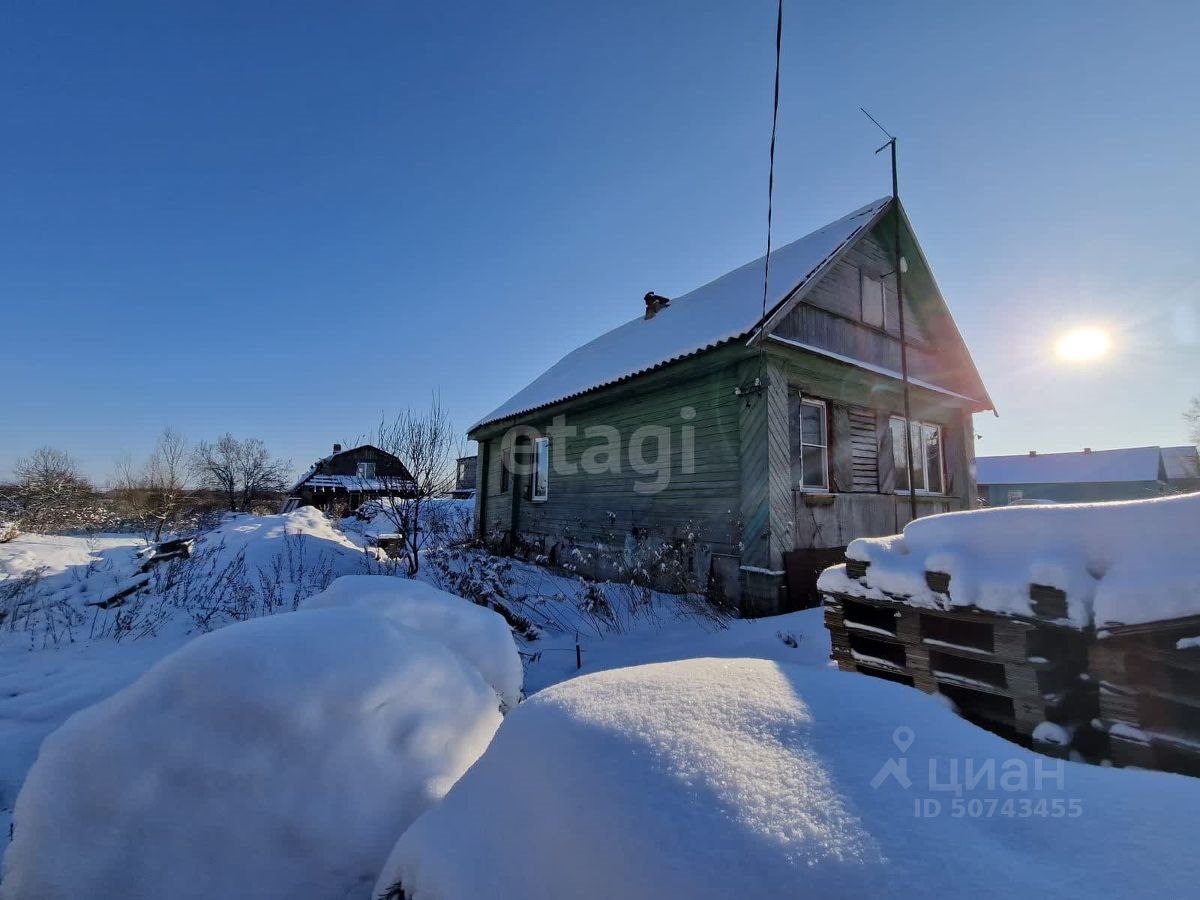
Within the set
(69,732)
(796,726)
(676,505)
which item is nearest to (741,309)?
(676,505)

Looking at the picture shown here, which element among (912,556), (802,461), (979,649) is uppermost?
(802,461)

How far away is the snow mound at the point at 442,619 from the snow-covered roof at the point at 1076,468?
150 ft

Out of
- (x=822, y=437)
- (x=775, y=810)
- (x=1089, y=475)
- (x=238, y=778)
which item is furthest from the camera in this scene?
(x=1089, y=475)

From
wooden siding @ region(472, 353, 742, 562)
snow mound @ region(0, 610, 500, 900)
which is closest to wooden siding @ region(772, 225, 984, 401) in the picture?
wooden siding @ region(472, 353, 742, 562)

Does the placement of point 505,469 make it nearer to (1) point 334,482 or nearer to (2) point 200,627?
(2) point 200,627

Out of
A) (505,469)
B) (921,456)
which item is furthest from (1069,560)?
(505,469)

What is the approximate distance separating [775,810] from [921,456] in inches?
465

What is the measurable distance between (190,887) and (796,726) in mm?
1847

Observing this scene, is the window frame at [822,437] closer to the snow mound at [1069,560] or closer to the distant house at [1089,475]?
the snow mound at [1069,560]

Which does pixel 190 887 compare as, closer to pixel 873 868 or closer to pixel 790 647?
pixel 873 868

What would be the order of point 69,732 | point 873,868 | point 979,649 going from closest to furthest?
point 873,868 < point 69,732 < point 979,649

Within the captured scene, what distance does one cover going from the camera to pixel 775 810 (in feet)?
3.13

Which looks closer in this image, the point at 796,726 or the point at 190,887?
the point at 796,726

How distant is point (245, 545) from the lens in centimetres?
988
